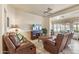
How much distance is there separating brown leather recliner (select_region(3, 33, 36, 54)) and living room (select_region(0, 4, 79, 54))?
11 centimetres

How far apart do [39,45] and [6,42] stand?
887 millimetres

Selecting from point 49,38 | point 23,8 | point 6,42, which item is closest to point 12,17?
point 23,8

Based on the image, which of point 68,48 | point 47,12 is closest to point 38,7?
point 47,12

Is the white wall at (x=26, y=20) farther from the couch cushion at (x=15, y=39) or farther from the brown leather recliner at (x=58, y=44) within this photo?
the brown leather recliner at (x=58, y=44)

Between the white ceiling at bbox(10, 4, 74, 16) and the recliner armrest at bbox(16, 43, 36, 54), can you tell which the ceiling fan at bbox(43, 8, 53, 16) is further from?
the recliner armrest at bbox(16, 43, 36, 54)

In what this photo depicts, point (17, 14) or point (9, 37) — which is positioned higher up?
point (17, 14)

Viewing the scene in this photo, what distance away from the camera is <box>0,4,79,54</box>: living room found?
9.45ft

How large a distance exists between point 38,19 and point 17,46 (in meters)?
0.94

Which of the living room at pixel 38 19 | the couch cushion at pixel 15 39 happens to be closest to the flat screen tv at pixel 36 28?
the living room at pixel 38 19

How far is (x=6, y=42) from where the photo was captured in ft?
9.41

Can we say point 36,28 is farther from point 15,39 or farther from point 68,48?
point 68,48
